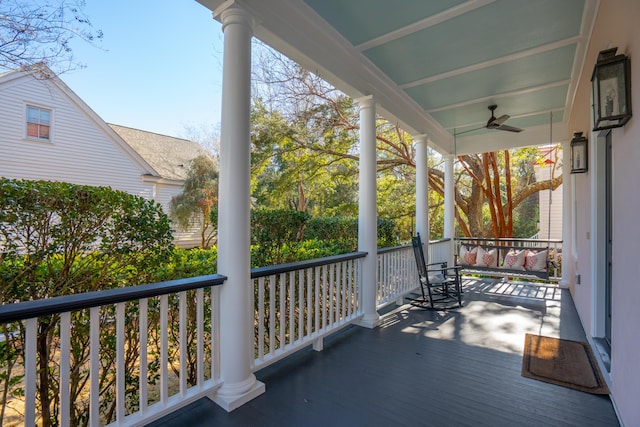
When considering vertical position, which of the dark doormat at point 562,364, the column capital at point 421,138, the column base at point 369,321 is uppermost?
the column capital at point 421,138

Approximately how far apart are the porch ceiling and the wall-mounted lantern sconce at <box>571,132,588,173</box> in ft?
2.91

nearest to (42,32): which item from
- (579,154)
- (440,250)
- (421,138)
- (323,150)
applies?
(421,138)

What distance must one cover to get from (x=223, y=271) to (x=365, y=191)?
209 centimetres

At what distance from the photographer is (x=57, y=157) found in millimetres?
5188

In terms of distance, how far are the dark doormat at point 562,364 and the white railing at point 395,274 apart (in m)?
1.67

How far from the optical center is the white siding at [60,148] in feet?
14.5

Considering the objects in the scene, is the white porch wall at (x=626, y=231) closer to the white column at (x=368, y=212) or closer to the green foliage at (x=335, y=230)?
the white column at (x=368, y=212)

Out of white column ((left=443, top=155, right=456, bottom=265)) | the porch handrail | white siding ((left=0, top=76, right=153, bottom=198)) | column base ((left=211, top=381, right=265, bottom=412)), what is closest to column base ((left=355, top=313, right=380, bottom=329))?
column base ((left=211, top=381, right=265, bottom=412))

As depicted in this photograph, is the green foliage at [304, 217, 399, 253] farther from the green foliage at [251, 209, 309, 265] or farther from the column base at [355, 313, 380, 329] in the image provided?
the column base at [355, 313, 380, 329]

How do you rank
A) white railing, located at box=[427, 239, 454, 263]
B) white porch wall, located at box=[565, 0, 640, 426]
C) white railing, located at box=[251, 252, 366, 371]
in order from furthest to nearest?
white railing, located at box=[427, 239, 454, 263] → white railing, located at box=[251, 252, 366, 371] → white porch wall, located at box=[565, 0, 640, 426]

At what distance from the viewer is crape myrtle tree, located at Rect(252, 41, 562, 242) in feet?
22.4

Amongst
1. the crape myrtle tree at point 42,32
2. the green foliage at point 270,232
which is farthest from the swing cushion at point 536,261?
the crape myrtle tree at point 42,32

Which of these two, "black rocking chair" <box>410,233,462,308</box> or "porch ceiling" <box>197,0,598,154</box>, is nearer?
"porch ceiling" <box>197,0,598,154</box>

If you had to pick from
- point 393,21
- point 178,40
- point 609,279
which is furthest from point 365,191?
point 178,40
